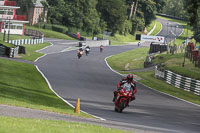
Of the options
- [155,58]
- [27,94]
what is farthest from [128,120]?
Answer: [155,58]

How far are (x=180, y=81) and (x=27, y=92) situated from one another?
1663cm

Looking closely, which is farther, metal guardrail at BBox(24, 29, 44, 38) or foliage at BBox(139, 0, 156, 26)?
foliage at BBox(139, 0, 156, 26)

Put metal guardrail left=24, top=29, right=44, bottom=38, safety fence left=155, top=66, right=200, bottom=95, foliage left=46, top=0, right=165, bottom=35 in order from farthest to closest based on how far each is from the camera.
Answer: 1. foliage left=46, top=0, right=165, bottom=35
2. metal guardrail left=24, top=29, right=44, bottom=38
3. safety fence left=155, top=66, right=200, bottom=95

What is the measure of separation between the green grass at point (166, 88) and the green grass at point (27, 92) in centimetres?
880

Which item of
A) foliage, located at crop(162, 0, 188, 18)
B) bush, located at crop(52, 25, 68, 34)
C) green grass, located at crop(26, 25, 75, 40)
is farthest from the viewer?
foliage, located at crop(162, 0, 188, 18)

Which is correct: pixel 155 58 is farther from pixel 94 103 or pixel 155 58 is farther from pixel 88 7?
pixel 88 7

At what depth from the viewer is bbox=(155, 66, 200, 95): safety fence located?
1436 inches

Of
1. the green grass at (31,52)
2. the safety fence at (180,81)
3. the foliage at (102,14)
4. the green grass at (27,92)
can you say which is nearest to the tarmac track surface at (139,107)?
the green grass at (27,92)

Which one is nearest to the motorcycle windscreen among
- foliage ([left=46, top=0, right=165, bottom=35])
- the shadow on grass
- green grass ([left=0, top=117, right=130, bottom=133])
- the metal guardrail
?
the shadow on grass

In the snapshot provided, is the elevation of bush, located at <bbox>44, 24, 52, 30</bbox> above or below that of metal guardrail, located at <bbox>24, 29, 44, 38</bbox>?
above

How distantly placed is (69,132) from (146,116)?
31.3 ft

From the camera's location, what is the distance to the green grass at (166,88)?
33.3m

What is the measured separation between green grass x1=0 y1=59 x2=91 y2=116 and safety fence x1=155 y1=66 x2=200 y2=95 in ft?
35.6

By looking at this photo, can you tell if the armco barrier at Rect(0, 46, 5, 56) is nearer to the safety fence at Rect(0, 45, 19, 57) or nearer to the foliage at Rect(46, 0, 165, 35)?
the safety fence at Rect(0, 45, 19, 57)
